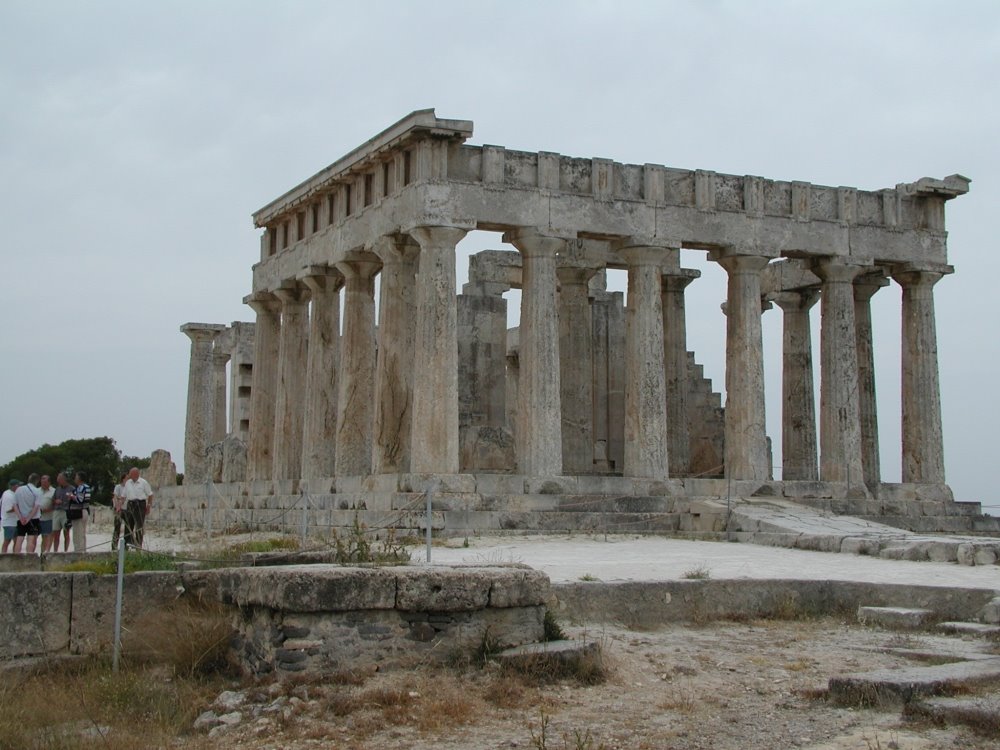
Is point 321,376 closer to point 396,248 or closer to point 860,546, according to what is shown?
point 396,248

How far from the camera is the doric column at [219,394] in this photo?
48.7 metres

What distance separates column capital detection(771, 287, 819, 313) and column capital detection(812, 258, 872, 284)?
3.82m

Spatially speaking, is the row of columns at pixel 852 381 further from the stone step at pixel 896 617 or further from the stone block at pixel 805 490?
the stone step at pixel 896 617

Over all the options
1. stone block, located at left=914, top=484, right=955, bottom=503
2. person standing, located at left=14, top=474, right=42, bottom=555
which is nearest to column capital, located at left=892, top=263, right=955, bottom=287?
stone block, located at left=914, top=484, right=955, bottom=503

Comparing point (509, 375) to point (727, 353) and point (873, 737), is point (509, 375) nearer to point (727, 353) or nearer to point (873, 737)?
point (727, 353)

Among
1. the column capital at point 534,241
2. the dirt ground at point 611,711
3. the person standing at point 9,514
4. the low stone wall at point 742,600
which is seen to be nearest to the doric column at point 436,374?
the column capital at point 534,241

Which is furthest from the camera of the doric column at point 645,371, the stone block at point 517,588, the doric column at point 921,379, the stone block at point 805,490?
the doric column at point 921,379

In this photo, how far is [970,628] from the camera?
12320 mm

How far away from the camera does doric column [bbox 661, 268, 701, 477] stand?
34219 millimetres

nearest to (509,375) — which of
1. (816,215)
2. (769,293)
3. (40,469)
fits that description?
(769,293)

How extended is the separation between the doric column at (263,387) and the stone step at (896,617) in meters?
23.2

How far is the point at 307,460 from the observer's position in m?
31.3

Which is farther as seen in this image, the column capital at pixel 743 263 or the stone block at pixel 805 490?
the column capital at pixel 743 263

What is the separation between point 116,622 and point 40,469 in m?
70.8
